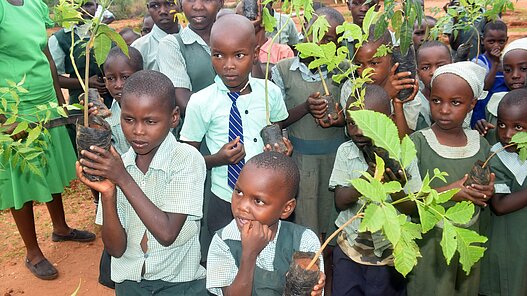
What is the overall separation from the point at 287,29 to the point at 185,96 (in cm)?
155

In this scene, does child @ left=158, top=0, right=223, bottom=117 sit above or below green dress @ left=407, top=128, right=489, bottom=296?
above

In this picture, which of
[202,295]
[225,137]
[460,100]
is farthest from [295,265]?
[460,100]

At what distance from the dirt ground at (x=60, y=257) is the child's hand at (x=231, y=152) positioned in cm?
114

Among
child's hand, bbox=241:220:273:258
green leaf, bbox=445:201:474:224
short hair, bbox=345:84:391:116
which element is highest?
green leaf, bbox=445:201:474:224

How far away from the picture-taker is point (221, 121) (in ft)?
8.51

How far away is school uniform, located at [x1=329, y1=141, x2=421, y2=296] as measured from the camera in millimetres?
2533

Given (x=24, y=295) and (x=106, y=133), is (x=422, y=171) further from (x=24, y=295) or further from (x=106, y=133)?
(x=24, y=295)

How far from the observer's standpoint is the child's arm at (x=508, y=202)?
2584 mm

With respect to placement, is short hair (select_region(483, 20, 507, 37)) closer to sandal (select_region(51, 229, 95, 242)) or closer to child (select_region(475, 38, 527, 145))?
child (select_region(475, 38, 527, 145))

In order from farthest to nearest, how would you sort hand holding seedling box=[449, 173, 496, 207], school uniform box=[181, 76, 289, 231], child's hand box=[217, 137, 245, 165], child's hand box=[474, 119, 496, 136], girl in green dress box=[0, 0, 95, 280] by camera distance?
1. girl in green dress box=[0, 0, 95, 280]
2. child's hand box=[474, 119, 496, 136]
3. school uniform box=[181, 76, 289, 231]
4. child's hand box=[217, 137, 245, 165]
5. hand holding seedling box=[449, 173, 496, 207]

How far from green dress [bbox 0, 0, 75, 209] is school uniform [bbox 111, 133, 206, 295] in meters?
1.31

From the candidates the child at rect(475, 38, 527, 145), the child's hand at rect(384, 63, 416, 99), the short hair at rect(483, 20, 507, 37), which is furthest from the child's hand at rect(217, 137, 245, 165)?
the short hair at rect(483, 20, 507, 37)

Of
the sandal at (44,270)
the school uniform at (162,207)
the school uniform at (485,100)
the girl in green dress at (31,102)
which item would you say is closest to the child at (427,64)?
the school uniform at (485,100)

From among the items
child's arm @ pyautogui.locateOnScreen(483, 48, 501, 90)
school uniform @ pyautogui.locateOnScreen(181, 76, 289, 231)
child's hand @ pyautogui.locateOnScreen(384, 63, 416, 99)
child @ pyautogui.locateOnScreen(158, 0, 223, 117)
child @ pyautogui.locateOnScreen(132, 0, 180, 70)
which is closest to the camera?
school uniform @ pyautogui.locateOnScreen(181, 76, 289, 231)
